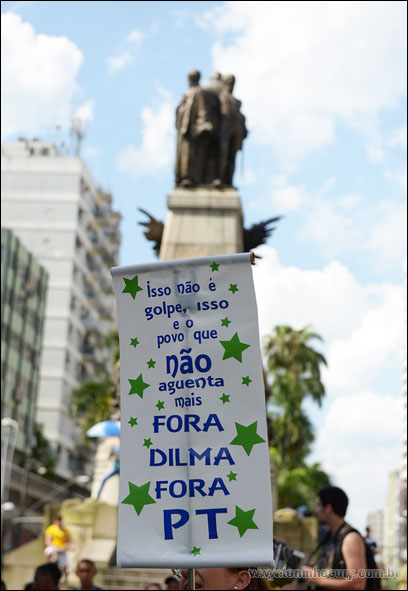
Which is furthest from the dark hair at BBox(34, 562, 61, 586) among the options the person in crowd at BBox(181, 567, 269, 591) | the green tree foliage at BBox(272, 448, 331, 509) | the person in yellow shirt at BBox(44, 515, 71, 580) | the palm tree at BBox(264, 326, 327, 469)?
the palm tree at BBox(264, 326, 327, 469)

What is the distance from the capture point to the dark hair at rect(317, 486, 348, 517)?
5649mm

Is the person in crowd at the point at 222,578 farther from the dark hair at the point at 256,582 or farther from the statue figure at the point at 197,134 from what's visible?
the statue figure at the point at 197,134

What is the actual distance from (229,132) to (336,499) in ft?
43.8

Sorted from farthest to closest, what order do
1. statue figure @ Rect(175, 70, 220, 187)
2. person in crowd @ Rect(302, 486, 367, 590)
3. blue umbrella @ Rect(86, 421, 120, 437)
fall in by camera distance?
statue figure @ Rect(175, 70, 220, 187)
blue umbrella @ Rect(86, 421, 120, 437)
person in crowd @ Rect(302, 486, 367, 590)

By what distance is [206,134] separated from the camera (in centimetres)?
1805

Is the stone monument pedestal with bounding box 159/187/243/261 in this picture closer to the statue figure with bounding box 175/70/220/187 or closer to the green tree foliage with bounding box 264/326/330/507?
the statue figure with bounding box 175/70/220/187

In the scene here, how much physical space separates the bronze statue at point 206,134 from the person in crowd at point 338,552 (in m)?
12.6

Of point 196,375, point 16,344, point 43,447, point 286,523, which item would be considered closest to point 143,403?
point 196,375

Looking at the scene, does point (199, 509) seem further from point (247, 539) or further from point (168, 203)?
point (168, 203)

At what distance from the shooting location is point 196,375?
3943 millimetres

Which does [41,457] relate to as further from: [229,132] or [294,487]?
[229,132]

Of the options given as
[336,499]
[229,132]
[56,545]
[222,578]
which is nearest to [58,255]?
[229,132]

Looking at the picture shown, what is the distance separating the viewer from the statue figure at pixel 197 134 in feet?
59.3

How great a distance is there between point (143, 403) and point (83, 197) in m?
75.0
